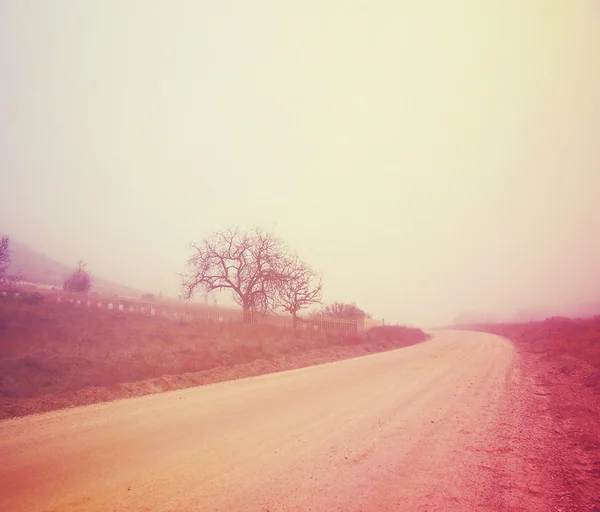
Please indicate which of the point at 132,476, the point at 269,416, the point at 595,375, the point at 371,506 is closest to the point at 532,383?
the point at 595,375

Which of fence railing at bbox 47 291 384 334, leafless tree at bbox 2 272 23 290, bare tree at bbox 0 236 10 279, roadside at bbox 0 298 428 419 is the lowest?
roadside at bbox 0 298 428 419

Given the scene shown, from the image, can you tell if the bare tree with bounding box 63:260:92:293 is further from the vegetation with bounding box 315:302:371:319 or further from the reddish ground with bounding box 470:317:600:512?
the reddish ground with bounding box 470:317:600:512

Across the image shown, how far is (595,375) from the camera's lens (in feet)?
33.9

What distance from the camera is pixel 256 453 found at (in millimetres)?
5078

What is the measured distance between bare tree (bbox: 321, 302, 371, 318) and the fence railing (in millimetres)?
1157

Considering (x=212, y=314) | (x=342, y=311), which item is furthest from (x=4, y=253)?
(x=342, y=311)

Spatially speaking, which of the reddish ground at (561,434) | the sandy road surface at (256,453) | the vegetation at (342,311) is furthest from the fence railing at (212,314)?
the reddish ground at (561,434)

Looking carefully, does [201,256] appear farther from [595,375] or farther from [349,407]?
[595,375]

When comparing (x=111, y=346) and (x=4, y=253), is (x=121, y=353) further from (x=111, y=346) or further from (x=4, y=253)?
(x=4, y=253)

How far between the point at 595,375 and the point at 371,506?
10.5 meters

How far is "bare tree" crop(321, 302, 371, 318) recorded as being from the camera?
110ft

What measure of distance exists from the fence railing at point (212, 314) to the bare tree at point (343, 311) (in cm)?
116

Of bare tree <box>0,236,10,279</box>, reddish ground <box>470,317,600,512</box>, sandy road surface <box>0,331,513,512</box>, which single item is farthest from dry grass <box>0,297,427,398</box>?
reddish ground <box>470,317,600,512</box>

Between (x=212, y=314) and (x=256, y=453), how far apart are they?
72.4ft
